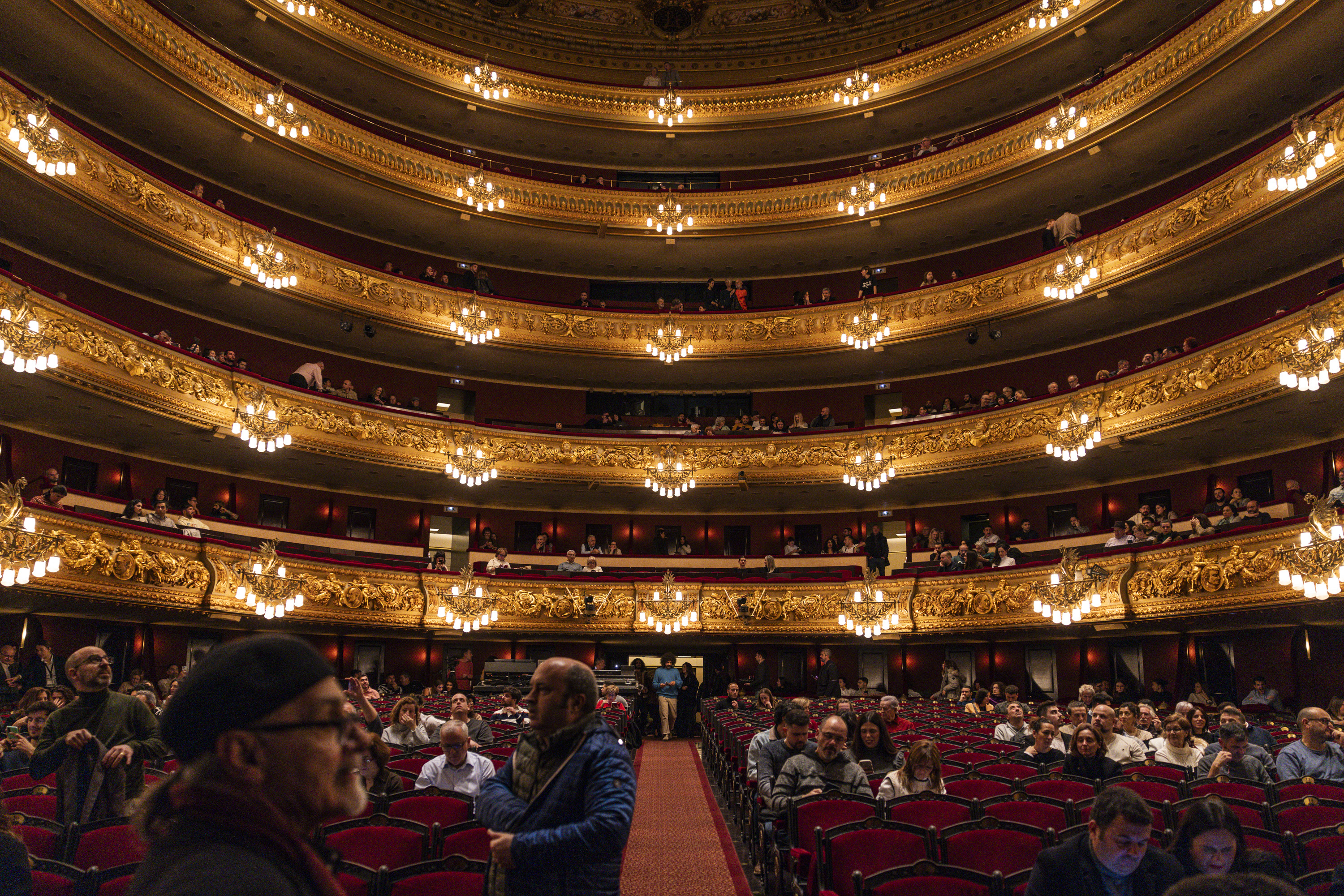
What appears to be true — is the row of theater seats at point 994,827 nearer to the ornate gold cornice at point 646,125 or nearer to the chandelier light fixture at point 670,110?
the ornate gold cornice at point 646,125

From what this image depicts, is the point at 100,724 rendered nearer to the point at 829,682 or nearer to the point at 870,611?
the point at 829,682

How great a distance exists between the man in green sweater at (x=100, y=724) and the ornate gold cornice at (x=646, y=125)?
1572 centimetres

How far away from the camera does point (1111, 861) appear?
3379 millimetres

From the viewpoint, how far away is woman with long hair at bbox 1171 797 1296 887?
3428 mm

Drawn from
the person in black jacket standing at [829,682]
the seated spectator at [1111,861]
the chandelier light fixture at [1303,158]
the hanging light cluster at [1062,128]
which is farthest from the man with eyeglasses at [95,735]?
the hanging light cluster at [1062,128]

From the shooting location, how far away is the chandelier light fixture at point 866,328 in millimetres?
21656

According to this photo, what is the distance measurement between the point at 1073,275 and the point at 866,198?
19.3 ft

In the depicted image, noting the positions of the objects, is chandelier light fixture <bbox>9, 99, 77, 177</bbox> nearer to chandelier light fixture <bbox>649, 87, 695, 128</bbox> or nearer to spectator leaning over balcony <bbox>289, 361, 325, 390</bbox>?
spectator leaning over balcony <bbox>289, 361, 325, 390</bbox>

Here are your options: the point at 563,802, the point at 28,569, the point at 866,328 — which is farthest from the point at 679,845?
the point at 866,328

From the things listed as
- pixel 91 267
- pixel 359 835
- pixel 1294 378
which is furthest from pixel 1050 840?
pixel 91 267

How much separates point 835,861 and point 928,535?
18.6 meters

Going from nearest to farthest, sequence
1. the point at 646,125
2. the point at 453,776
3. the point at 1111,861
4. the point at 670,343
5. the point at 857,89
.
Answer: the point at 1111,861
the point at 453,776
the point at 670,343
the point at 857,89
the point at 646,125

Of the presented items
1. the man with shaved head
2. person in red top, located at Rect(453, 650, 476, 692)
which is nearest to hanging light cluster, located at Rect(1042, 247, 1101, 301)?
person in red top, located at Rect(453, 650, 476, 692)

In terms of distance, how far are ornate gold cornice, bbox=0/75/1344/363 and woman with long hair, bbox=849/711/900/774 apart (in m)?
12.5
